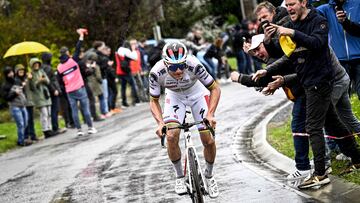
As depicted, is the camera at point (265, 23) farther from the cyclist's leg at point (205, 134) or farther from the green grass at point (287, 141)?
the green grass at point (287, 141)

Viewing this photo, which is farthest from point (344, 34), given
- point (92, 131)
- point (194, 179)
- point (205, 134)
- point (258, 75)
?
point (92, 131)

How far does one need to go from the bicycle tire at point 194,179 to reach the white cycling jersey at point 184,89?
2.11ft

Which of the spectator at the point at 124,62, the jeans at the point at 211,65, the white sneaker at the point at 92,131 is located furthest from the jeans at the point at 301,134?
the jeans at the point at 211,65

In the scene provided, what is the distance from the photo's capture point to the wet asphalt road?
10.3 metres

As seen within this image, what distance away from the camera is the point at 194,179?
29.3ft

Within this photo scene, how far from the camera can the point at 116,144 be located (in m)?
16.4

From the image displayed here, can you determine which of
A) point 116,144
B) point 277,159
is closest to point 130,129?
point 116,144

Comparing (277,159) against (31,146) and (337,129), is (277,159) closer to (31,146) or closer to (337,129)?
(337,129)

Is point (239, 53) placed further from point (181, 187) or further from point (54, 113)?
point (181, 187)

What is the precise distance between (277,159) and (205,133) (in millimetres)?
2384

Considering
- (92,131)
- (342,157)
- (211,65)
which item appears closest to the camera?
(342,157)

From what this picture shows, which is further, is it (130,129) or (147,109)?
(147,109)

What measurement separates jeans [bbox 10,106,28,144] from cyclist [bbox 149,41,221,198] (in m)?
10.1

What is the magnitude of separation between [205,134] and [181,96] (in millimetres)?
685
